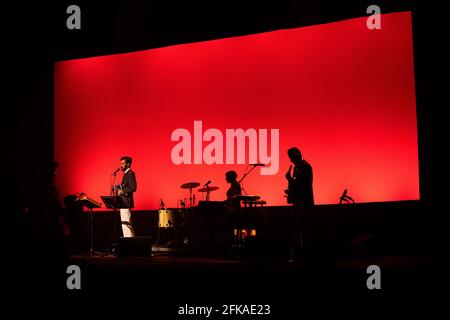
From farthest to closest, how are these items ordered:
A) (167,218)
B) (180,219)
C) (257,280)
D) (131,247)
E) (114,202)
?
(180,219) → (167,218) → (114,202) → (131,247) → (257,280)

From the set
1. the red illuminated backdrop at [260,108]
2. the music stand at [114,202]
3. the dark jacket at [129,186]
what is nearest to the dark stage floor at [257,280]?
the music stand at [114,202]

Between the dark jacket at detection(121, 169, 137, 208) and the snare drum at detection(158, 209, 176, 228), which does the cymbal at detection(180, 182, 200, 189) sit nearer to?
the snare drum at detection(158, 209, 176, 228)

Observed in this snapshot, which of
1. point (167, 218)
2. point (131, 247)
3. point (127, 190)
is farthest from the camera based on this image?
point (167, 218)

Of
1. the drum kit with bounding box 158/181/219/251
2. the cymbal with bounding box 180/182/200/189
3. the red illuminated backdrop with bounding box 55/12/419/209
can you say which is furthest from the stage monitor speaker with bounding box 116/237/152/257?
the red illuminated backdrop with bounding box 55/12/419/209

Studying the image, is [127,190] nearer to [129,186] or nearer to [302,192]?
[129,186]

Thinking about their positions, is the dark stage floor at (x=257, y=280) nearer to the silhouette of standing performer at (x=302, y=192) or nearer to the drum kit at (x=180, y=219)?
the silhouette of standing performer at (x=302, y=192)

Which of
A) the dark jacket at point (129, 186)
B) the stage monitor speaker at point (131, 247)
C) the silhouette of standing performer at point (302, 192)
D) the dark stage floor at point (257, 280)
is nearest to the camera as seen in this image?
the dark stage floor at point (257, 280)

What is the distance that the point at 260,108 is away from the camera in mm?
9352

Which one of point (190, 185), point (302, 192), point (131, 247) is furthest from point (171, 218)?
point (302, 192)

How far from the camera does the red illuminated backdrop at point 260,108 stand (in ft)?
26.7

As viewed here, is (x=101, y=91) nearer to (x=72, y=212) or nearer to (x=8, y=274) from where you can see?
(x=72, y=212)

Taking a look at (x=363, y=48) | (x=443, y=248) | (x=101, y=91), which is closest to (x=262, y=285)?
(x=443, y=248)

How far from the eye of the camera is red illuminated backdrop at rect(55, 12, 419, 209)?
8.13m

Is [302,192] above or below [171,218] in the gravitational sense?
above
